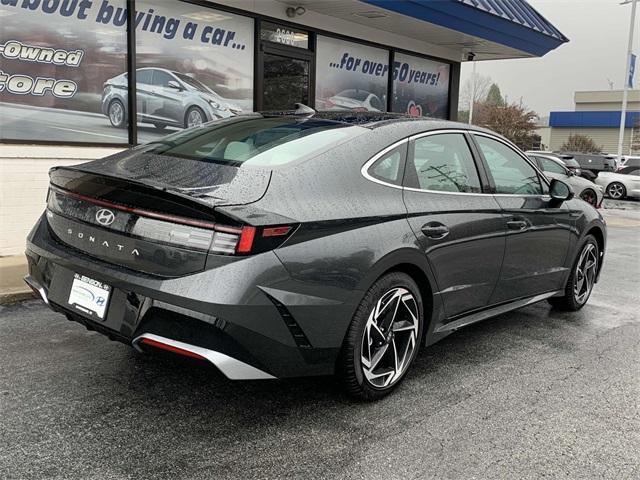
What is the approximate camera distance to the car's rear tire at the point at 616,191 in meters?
21.2

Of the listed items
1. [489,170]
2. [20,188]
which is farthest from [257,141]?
[20,188]

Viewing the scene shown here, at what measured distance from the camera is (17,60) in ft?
20.8

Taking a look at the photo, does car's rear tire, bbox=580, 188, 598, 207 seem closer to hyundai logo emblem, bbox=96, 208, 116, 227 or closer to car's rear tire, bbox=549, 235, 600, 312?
car's rear tire, bbox=549, 235, 600, 312

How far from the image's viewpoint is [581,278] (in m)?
5.43

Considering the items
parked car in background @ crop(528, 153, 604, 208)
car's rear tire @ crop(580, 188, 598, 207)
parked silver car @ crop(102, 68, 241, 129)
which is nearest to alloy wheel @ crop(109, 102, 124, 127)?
parked silver car @ crop(102, 68, 241, 129)

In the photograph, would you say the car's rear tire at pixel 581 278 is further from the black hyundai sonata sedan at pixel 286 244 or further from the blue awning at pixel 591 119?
the blue awning at pixel 591 119

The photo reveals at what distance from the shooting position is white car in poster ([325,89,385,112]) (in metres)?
10.3

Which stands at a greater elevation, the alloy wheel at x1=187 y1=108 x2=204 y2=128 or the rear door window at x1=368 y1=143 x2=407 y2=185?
the alloy wheel at x1=187 y1=108 x2=204 y2=128

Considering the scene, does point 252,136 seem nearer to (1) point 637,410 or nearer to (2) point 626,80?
(1) point 637,410

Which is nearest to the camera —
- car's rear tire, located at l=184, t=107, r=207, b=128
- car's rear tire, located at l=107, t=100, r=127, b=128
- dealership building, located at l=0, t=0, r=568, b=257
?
dealership building, located at l=0, t=0, r=568, b=257

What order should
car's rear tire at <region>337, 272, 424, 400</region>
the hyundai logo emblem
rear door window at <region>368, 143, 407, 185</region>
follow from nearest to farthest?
1. the hyundai logo emblem
2. car's rear tire at <region>337, 272, 424, 400</region>
3. rear door window at <region>368, 143, 407, 185</region>

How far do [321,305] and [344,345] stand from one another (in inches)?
12.8

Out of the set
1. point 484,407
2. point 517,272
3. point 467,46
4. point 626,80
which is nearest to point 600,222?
point 517,272

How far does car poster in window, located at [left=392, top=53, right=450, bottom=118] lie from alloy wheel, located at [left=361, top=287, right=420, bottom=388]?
8528 mm
